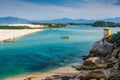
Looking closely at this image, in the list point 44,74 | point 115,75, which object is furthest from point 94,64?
point 115,75

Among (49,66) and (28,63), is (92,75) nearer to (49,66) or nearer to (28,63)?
(49,66)

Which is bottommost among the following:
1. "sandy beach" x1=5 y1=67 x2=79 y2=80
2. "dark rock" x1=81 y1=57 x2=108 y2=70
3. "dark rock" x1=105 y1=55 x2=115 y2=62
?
"sandy beach" x1=5 y1=67 x2=79 y2=80

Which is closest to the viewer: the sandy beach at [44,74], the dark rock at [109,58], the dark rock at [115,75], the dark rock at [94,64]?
the dark rock at [115,75]

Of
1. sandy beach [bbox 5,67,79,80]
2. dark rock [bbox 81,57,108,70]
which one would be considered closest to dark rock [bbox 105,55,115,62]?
dark rock [bbox 81,57,108,70]

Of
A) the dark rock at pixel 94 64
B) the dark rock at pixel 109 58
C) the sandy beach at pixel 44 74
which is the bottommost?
the sandy beach at pixel 44 74

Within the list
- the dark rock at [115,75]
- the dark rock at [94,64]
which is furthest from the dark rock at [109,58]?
the dark rock at [115,75]

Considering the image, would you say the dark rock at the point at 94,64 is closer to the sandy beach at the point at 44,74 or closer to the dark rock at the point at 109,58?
the dark rock at the point at 109,58

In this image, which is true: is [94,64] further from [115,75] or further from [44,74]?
[115,75]

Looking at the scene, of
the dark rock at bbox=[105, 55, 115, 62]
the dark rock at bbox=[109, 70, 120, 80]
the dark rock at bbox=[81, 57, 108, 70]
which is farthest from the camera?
the dark rock at bbox=[105, 55, 115, 62]

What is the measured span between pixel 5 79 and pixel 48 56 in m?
20.5

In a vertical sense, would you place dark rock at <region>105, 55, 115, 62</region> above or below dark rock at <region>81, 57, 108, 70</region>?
above

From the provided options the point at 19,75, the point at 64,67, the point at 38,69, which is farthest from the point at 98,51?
the point at 19,75

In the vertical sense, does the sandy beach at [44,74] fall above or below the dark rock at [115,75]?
below

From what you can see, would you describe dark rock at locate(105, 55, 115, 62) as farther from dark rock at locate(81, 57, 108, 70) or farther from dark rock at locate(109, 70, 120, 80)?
dark rock at locate(109, 70, 120, 80)
